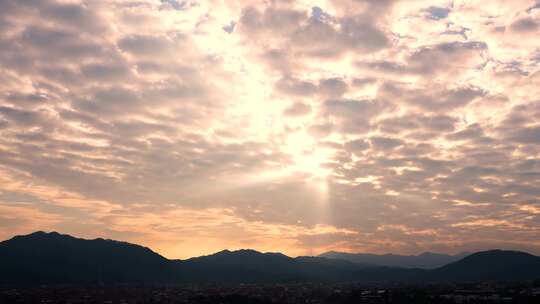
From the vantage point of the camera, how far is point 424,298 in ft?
646

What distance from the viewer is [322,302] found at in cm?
18812

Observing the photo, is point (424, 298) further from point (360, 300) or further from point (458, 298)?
point (360, 300)

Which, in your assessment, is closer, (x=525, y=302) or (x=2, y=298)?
(x=525, y=302)

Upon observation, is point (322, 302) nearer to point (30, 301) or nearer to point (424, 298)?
point (424, 298)

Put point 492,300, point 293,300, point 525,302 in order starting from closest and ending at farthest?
1. point 525,302
2. point 492,300
3. point 293,300

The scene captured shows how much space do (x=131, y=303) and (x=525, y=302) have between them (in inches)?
5388

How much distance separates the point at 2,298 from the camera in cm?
19000

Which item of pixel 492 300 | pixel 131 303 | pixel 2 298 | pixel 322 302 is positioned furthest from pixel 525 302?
pixel 2 298

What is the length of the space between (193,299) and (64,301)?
152 ft

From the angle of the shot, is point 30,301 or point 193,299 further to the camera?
point 193,299

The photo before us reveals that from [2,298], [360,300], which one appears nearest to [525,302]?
[360,300]

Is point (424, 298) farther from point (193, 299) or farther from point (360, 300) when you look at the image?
point (193, 299)

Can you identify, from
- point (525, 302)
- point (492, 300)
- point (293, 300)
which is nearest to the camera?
point (525, 302)

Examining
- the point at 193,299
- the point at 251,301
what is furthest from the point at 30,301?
the point at 251,301
